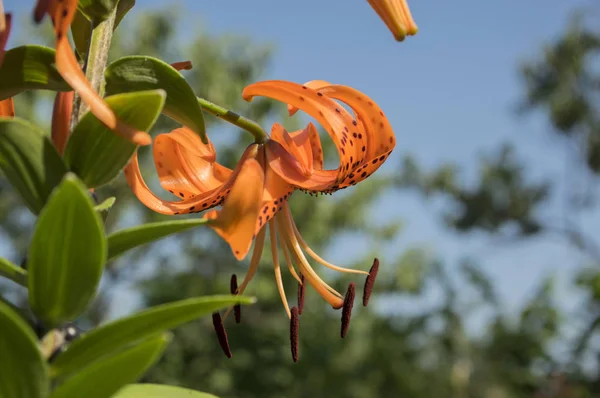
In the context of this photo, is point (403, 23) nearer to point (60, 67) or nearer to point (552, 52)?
point (60, 67)

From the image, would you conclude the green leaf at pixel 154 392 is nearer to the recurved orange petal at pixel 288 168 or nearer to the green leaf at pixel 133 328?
the green leaf at pixel 133 328

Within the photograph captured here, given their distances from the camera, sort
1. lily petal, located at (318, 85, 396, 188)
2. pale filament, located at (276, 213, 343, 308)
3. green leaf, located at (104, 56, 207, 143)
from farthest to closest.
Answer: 1. pale filament, located at (276, 213, 343, 308)
2. lily petal, located at (318, 85, 396, 188)
3. green leaf, located at (104, 56, 207, 143)

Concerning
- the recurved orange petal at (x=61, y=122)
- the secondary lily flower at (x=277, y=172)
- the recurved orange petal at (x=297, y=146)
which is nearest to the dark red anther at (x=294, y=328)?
the secondary lily flower at (x=277, y=172)

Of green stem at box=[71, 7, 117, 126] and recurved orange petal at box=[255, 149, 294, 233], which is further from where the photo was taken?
recurved orange petal at box=[255, 149, 294, 233]

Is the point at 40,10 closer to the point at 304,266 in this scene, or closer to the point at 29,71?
the point at 29,71

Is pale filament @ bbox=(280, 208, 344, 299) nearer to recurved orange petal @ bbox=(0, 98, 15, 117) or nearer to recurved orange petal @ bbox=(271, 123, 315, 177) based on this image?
recurved orange petal @ bbox=(271, 123, 315, 177)

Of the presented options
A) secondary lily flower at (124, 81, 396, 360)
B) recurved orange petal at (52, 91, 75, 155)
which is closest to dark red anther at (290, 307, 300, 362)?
secondary lily flower at (124, 81, 396, 360)

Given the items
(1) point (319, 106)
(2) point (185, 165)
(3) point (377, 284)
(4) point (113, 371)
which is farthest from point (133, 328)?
(3) point (377, 284)

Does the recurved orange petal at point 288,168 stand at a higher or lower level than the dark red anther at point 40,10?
lower
